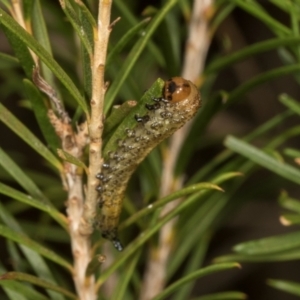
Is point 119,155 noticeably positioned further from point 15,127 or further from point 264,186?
point 264,186

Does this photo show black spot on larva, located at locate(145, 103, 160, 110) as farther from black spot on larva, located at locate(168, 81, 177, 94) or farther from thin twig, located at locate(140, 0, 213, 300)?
thin twig, located at locate(140, 0, 213, 300)

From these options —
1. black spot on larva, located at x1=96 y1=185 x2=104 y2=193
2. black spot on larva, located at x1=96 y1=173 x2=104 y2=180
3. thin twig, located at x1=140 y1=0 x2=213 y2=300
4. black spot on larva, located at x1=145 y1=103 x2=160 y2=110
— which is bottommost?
black spot on larva, located at x1=96 y1=185 x2=104 y2=193

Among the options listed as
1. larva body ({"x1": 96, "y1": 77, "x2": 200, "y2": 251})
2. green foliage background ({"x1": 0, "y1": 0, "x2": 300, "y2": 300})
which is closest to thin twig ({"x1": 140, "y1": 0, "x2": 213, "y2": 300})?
green foliage background ({"x1": 0, "y1": 0, "x2": 300, "y2": 300})

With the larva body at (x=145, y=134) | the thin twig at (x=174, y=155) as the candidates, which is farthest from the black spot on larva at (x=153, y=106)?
the thin twig at (x=174, y=155)

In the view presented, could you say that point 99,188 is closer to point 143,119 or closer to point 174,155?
point 143,119

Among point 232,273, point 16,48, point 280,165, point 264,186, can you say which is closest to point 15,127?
point 16,48

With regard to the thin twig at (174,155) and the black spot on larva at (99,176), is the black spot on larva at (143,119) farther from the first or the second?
the thin twig at (174,155)
